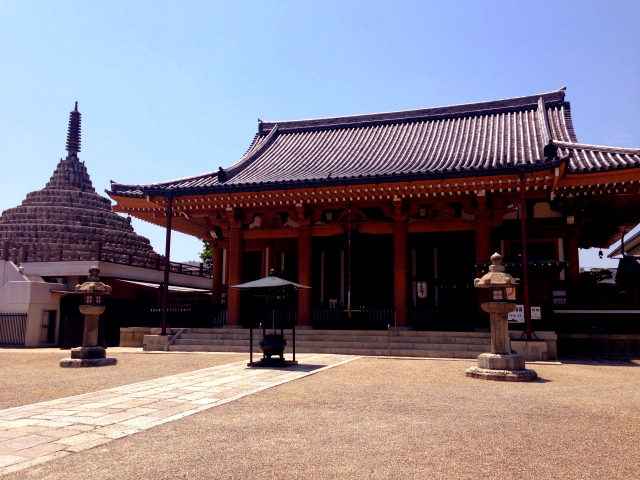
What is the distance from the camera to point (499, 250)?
16.7 meters

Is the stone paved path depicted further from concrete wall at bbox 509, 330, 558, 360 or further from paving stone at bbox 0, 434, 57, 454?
concrete wall at bbox 509, 330, 558, 360

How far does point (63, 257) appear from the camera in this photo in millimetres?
25312

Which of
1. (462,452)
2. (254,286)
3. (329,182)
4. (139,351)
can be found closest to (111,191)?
(139,351)

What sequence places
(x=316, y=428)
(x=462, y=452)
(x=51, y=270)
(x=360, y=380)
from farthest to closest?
(x=51, y=270) < (x=360, y=380) < (x=316, y=428) < (x=462, y=452)

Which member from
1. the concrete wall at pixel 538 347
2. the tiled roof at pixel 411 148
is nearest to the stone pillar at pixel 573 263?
the tiled roof at pixel 411 148

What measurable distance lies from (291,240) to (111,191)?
6.48m

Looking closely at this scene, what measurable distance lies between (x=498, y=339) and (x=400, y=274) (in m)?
6.11

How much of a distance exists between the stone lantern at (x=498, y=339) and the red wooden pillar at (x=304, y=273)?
716 cm

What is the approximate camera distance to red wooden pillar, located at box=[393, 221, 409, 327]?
1572cm

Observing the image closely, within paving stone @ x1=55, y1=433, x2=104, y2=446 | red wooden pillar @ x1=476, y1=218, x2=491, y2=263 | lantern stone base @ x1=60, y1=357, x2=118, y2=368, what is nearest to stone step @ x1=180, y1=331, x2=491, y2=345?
red wooden pillar @ x1=476, y1=218, x2=491, y2=263

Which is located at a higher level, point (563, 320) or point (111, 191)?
point (111, 191)

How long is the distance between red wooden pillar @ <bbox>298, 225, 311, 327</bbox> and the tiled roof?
6.23ft

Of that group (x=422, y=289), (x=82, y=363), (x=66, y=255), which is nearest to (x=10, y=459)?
(x=82, y=363)

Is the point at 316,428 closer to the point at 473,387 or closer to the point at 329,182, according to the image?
the point at 473,387
